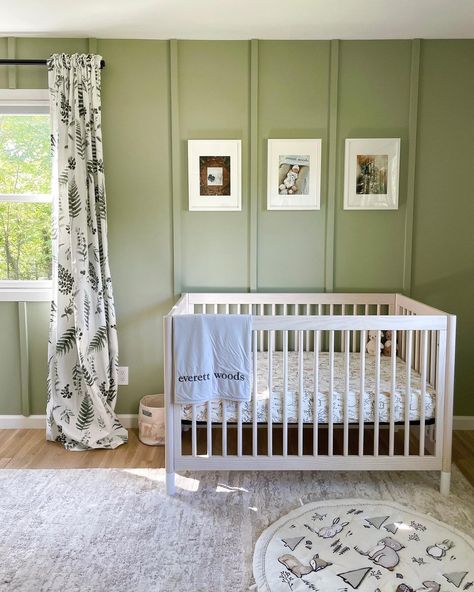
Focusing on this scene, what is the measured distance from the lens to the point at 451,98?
9.43ft

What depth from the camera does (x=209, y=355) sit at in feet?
7.04

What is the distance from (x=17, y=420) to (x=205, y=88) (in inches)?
92.1

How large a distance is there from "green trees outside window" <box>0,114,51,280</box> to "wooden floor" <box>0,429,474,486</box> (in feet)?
3.29

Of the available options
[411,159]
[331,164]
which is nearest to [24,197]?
[331,164]

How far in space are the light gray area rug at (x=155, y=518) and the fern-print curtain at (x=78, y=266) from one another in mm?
382

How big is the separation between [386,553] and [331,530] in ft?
0.74

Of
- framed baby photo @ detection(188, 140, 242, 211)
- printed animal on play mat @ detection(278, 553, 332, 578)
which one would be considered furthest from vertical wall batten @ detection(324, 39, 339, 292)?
printed animal on play mat @ detection(278, 553, 332, 578)

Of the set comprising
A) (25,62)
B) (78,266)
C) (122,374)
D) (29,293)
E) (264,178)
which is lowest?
(122,374)

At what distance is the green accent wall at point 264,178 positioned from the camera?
9.36 ft

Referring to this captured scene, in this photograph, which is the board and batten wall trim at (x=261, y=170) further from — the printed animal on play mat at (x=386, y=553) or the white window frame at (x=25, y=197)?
the printed animal on play mat at (x=386, y=553)

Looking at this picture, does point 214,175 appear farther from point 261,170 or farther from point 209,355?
point 209,355

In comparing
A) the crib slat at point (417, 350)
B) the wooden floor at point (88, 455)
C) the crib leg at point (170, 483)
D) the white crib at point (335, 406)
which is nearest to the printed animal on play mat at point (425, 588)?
the white crib at point (335, 406)

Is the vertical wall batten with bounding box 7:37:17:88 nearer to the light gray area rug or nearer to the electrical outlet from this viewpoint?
the electrical outlet

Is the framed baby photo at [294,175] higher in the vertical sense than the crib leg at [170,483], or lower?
higher
